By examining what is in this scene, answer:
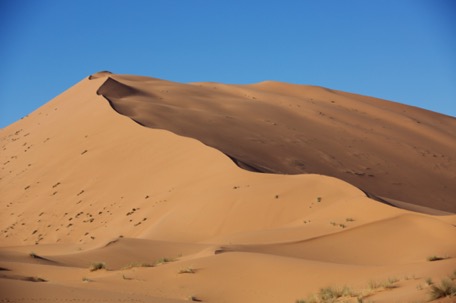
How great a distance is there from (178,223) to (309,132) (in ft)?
59.9

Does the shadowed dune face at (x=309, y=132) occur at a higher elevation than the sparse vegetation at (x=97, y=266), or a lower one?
higher

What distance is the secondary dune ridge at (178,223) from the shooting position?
12102mm

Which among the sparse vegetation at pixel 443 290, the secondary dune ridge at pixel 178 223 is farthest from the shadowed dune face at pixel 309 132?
the sparse vegetation at pixel 443 290

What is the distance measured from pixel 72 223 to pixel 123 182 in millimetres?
2965

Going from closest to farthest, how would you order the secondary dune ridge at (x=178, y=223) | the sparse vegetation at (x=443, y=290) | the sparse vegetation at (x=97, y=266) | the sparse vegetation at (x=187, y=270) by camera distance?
the sparse vegetation at (x=443, y=290), the secondary dune ridge at (x=178, y=223), the sparse vegetation at (x=187, y=270), the sparse vegetation at (x=97, y=266)

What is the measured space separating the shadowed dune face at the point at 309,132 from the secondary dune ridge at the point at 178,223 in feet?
1.48

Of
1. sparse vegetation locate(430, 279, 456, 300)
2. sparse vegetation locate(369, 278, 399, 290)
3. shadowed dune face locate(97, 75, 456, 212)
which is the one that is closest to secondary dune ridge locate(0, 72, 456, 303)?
sparse vegetation locate(369, 278, 399, 290)

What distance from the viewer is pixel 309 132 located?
125 ft

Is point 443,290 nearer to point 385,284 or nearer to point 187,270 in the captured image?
point 385,284

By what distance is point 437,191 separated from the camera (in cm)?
3425

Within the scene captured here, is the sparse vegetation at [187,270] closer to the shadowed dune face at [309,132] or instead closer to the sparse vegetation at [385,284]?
the sparse vegetation at [385,284]

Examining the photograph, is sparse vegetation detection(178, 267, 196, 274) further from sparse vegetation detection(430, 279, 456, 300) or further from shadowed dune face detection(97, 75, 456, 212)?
shadowed dune face detection(97, 75, 456, 212)

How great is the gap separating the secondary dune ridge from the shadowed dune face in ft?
1.48

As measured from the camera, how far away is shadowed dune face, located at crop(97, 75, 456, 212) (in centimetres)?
3203
